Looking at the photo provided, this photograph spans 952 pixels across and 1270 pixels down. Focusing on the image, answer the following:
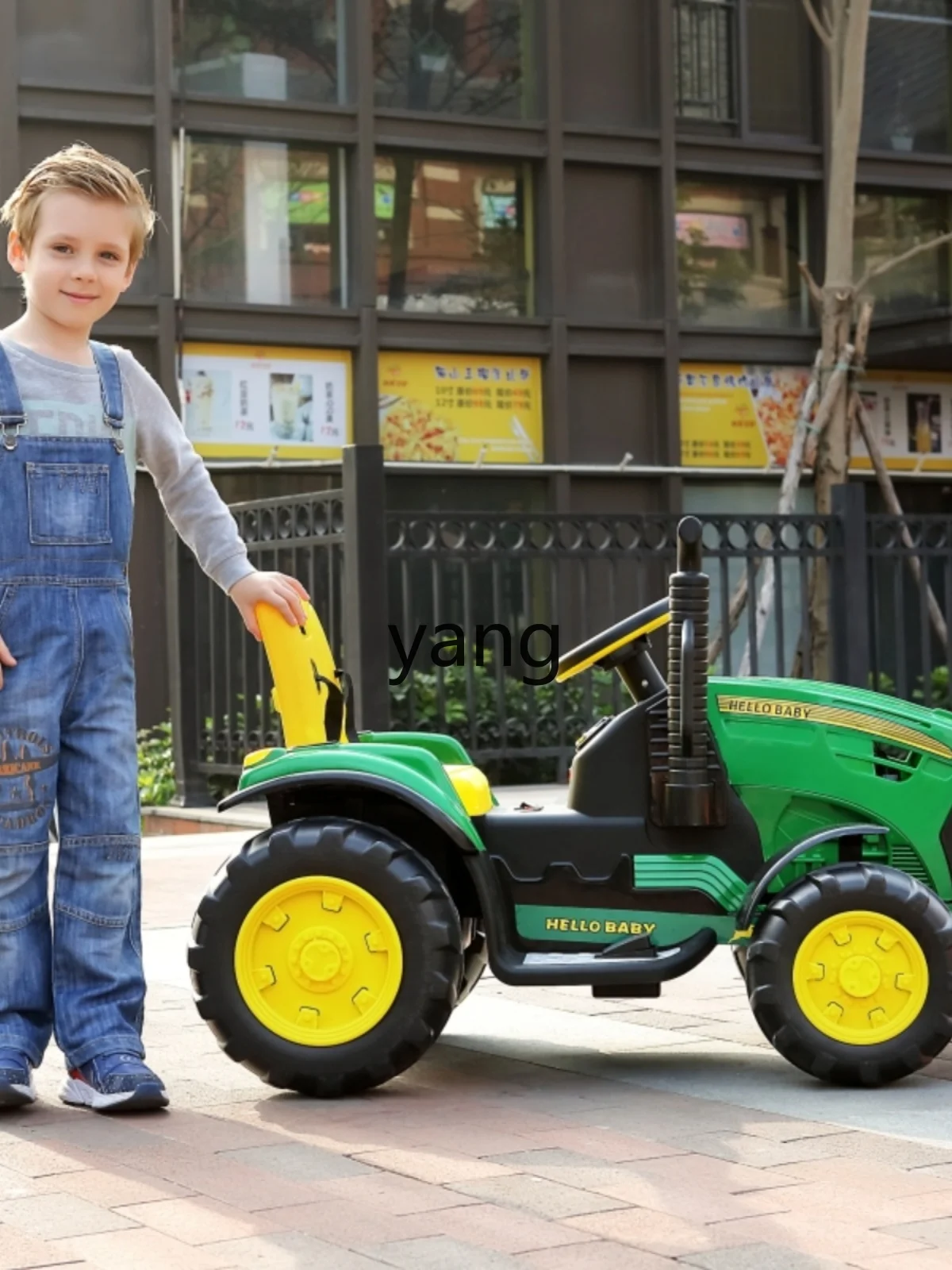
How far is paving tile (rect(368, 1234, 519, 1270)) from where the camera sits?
3.17m

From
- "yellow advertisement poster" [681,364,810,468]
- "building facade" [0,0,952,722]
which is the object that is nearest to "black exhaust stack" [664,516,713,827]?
"building facade" [0,0,952,722]

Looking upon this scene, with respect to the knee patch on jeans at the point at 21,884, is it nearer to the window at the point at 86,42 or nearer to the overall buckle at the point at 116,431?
the overall buckle at the point at 116,431

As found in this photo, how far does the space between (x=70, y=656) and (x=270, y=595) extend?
0.46 metres

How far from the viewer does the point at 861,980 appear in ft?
14.9

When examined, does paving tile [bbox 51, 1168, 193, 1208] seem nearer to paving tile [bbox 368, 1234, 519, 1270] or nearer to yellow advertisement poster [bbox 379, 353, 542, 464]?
paving tile [bbox 368, 1234, 519, 1270]

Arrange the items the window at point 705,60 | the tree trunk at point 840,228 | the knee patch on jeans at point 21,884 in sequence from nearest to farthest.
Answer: the knee patch on jeans at point 21,884 → the tree trunk at point 840,228 → the window at point 705,60

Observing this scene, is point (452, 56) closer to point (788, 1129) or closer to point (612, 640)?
point (612, 640)

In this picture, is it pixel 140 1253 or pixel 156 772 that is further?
pixel 156 772

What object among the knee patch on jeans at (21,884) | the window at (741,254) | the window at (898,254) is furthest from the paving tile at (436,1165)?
the window at (898,254)

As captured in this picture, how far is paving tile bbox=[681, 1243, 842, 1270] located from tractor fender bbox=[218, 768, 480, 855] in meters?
1.49

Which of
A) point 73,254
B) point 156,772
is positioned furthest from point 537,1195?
point 156,772

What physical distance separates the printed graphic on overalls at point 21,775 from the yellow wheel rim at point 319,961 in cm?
52

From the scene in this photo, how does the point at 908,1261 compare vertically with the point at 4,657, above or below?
below

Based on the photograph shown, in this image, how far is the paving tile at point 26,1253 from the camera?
10.5 ft
